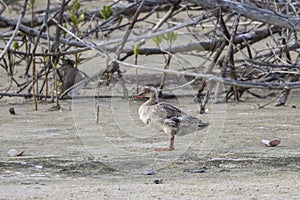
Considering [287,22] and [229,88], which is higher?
[287,22]

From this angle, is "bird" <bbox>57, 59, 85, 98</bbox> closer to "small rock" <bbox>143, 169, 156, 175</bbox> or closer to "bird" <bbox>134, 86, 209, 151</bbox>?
"bird" <bbox>134, 86, 209, 151</bbox>

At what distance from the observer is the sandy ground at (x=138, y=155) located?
4.10 metres

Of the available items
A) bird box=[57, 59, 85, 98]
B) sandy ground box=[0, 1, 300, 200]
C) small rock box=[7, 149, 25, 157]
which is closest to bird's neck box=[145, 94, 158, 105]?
sandy ground box=[0, 1, 300, 200]

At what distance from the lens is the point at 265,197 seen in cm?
394

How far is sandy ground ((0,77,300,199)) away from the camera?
13.5ft

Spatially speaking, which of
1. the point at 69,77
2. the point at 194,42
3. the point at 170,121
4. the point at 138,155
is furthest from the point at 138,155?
the point at 194,42

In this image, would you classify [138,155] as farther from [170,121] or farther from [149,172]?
[149,172]

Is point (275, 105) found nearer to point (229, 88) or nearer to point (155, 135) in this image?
point (229, 88)

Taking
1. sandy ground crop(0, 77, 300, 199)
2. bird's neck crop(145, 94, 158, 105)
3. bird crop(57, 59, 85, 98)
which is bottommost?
sandy ground crop(0, 77, 300, 199)

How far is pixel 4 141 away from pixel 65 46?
6.94 feet

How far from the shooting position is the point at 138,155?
5.00 metres

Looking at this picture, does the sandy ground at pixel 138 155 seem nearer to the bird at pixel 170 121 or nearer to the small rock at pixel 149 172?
the small rock at pixel 149 172

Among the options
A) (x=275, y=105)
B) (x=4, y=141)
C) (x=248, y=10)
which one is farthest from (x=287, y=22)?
(x=4, y=141)

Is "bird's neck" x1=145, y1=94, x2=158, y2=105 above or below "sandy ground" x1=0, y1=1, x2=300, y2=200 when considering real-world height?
above
